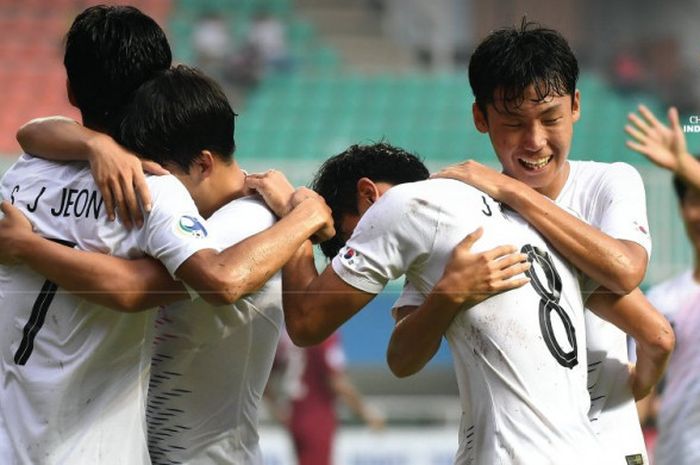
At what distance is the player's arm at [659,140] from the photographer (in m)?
3.08

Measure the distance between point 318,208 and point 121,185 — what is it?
42cm

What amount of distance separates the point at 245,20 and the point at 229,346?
823cm

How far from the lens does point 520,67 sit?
2.57 metres

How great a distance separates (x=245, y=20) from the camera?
10695 millimetres

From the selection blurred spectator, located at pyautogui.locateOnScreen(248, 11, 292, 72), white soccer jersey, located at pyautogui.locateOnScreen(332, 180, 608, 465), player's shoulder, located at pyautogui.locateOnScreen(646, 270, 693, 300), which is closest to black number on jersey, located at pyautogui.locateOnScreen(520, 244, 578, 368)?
white soccer jersey, located at pyautogui.locateOnScreen(332, 180, 608, 465)

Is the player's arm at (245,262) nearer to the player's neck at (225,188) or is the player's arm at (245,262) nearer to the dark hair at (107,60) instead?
the player's neck at (225,188)

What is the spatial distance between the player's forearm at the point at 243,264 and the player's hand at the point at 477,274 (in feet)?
1.11

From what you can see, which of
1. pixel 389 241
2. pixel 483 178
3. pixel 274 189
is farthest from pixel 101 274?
pixel 483 178

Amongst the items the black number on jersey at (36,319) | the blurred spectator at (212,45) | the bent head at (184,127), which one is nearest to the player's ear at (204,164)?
the bent head at (184,127)

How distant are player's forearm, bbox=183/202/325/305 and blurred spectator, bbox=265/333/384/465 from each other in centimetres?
507

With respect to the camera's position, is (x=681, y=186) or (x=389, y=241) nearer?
(x=389, y=241)

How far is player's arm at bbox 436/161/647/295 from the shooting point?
95.8 inches

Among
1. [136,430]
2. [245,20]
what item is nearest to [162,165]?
[136,430]

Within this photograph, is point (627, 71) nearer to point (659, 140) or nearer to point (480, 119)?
point (659, 140)
